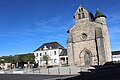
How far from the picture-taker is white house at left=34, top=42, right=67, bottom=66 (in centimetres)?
6325

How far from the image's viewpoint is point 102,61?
36.8 meters

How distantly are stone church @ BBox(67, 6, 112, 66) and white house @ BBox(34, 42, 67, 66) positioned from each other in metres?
19.4

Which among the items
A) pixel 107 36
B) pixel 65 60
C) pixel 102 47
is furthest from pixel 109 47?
pixel 65 60

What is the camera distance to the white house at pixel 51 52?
63.2m

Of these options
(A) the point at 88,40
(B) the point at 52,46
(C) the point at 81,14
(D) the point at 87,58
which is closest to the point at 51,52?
(B) the point at 52,46

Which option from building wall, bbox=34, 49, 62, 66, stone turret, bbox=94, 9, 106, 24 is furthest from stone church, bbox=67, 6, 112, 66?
building wall, bbox=34, 49, 62, 66

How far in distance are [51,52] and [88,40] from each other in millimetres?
27453

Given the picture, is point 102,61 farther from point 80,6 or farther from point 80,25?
point 80,6

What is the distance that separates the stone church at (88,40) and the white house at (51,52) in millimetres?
19425

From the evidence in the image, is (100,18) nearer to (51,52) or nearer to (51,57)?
(51,52)

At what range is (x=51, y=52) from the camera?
2554 inches

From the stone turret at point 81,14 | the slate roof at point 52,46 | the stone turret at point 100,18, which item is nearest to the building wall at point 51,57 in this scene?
the slate roof at point 52,46

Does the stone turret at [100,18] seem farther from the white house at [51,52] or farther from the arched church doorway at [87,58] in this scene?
the white house at [51,52]

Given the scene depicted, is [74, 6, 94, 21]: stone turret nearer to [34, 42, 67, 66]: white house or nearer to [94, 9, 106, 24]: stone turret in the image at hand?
[94, 9, 106, 24]: stone turret
